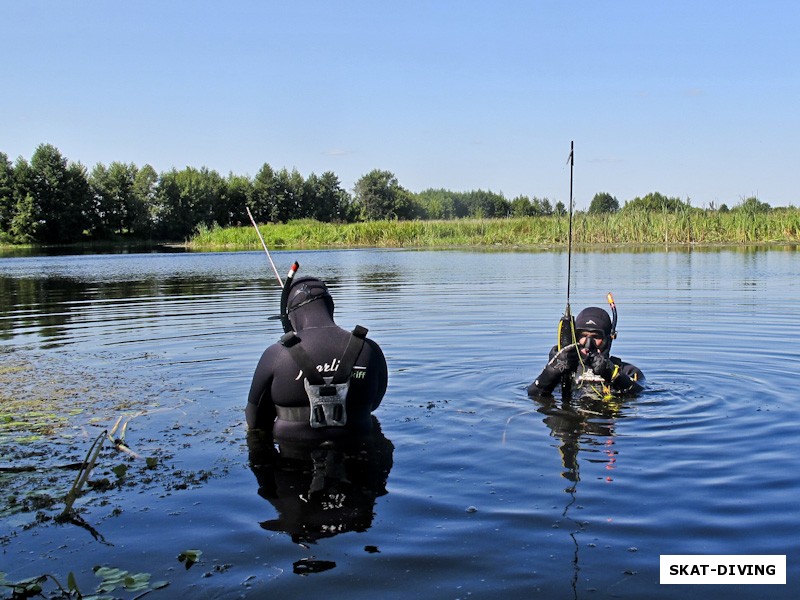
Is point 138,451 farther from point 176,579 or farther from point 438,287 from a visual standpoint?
point 438,287

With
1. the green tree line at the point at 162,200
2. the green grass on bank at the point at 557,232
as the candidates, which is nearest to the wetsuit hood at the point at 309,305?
the green grass on bank at the point at 557,232

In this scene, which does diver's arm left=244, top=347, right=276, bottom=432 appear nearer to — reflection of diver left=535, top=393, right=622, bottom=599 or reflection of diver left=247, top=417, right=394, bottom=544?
reflection of diver left=247, top=417, right=394, bottom=544

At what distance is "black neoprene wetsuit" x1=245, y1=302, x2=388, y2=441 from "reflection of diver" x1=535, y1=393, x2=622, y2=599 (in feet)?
5.11

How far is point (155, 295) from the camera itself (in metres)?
22.4

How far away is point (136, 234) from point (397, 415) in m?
92.0

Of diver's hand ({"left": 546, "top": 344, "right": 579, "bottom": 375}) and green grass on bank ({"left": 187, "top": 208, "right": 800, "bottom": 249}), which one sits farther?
green grass on bank ({"left": 187, "top": 208, "right": 800, "bottom": 249})

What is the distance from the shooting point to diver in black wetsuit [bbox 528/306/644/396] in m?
7.56

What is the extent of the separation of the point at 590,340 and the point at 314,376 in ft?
10.5

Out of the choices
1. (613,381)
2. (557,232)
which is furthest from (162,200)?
(613,381)

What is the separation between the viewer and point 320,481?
222 inches

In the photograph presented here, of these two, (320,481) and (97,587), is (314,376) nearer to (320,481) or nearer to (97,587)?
(320,481)

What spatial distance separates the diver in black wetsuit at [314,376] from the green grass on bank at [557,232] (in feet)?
124

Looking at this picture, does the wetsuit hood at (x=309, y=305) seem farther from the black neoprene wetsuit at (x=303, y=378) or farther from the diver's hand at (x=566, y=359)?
the diver's hand at (x=566, y=359)

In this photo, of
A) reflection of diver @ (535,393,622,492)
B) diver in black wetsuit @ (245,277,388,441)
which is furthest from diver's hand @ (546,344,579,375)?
diver in black wetsuit @ (245,277,388,441)
